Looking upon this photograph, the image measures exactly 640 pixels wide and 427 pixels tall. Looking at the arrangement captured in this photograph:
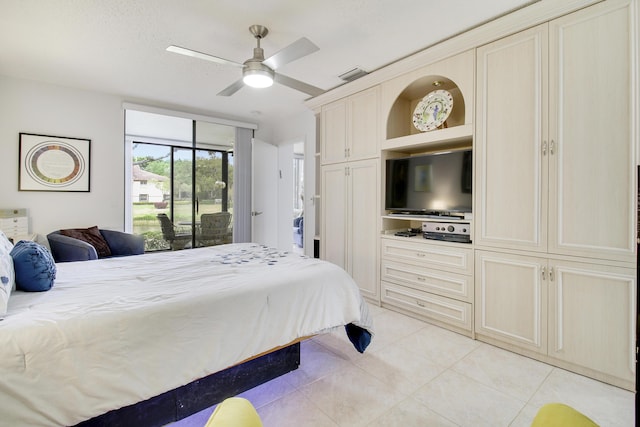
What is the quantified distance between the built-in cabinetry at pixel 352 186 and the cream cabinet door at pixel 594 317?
163 cm

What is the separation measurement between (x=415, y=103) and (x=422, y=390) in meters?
2.92

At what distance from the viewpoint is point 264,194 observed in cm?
493

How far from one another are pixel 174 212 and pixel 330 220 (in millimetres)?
3984

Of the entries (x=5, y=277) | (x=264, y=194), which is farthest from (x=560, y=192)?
(x=264, y=194)

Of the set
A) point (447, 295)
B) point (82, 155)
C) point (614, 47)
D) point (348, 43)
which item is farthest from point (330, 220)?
point (82, 155)

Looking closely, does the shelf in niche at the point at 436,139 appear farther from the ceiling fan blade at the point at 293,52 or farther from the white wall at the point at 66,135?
the white wall at the point at 66,135

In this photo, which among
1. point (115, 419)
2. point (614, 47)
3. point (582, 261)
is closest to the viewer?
point (115, 419)

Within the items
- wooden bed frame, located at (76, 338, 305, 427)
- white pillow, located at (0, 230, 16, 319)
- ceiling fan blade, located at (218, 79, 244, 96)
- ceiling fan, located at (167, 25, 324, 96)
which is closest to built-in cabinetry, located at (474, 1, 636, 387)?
ceiling fan, located at (167, 25, 324, 96)

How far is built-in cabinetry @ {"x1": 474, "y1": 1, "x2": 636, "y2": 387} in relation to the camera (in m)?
1.86

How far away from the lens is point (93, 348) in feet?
3.97

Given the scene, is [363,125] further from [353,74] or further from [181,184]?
[181,184]

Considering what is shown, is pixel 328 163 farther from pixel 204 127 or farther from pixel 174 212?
pixel 174 212

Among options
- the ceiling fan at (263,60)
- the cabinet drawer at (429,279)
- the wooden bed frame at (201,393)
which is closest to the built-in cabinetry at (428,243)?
the cabinet drawer at (429,279)

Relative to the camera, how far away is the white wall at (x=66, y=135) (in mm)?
3471
